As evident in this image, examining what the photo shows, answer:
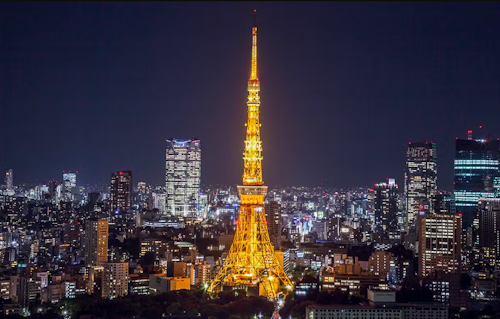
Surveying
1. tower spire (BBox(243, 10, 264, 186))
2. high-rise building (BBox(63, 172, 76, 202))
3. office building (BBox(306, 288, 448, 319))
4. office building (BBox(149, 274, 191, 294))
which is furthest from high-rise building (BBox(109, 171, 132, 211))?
office building (BBox(306, 288, 448, 319))

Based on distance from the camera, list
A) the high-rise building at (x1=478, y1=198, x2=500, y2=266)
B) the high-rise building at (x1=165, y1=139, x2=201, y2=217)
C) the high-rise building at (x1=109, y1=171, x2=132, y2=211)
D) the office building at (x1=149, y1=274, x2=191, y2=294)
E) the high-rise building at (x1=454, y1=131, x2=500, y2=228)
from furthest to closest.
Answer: the high-rise building at (x1=165, y1=139, x2=201, y2=217)
the high-rise building at (x1=109, y1=171, x2=132, y2=211)
the high-rise building at (x1=454, y1=131, x2=500, y2=228)
the high-rise building at (x1=478, y1=198, x2=500, y2=266)
the office building at (x1=149, y1=274, x2=191, y2=294)

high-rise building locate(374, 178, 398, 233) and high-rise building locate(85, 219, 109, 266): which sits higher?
high-rise building locate(374, 178, 398, 233)

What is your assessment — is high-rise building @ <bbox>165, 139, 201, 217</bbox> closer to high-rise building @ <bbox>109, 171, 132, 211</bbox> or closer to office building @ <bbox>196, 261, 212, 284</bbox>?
high-rise building @ <bbox>109, 171, 132, 211</bbox>

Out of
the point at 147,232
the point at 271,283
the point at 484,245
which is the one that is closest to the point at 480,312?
the point at 271,283

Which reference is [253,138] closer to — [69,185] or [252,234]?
[252,234]

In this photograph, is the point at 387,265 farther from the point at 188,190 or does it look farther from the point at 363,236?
the point at 188,190

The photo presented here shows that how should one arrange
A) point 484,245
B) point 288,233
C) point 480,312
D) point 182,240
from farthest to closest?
point 288,233, point 182,240, point 484,245, point 480,312
